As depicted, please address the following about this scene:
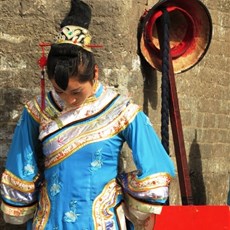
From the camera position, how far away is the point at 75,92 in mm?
3191

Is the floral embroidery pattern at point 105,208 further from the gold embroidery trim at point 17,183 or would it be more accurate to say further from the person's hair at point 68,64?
the person's hair at point 68,64

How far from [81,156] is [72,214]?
276mm

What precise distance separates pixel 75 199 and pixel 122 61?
1240 millimetres

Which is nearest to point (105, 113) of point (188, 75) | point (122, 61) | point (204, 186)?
point (122, 61)

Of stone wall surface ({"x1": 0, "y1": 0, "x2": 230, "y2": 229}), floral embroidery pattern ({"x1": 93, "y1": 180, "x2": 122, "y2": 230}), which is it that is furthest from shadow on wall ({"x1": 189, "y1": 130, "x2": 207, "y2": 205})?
floral embroidery pattern ({"x1": 93, "y1": 180, "x2": 122, "y2": 230})

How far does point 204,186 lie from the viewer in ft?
17.5

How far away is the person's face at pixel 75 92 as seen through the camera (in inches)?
125

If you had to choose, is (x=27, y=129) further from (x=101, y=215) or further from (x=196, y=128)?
(x=196, y=128)

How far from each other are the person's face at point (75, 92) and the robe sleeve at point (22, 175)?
0.25 metres

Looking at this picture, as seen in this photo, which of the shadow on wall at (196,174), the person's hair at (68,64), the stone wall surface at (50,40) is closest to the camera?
the person's hair at (68,64)

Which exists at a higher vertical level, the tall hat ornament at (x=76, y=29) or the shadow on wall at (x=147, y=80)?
the tall hat ornament at (x=76, y=29)

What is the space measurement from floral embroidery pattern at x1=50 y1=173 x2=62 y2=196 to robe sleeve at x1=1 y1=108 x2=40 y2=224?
159 millimetres

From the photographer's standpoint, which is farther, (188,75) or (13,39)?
(188,75)

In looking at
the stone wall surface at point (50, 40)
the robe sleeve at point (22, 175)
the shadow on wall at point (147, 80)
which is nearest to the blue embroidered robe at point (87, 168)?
the robe sleeve at point (22, 175)
